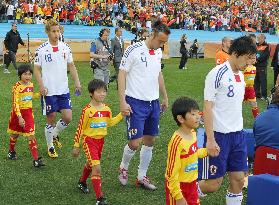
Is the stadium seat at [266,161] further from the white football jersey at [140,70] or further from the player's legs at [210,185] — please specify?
the white football jersey at [140,70]

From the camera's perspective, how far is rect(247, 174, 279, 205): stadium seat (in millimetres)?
5777

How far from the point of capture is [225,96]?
588 cm

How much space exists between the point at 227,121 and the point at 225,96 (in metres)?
0.28

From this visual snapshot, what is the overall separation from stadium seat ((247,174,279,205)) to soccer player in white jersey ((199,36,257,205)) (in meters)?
0.19

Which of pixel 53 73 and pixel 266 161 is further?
pixel 53 73

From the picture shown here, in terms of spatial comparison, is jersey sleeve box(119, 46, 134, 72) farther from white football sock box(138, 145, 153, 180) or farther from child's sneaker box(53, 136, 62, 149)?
child's sneaker box(53, 136, 62, 149)

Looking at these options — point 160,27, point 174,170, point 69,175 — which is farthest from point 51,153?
point 174,170

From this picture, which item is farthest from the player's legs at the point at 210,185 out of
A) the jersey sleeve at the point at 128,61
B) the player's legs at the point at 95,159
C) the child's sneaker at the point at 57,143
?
the child's sneaker at the point at 57,143

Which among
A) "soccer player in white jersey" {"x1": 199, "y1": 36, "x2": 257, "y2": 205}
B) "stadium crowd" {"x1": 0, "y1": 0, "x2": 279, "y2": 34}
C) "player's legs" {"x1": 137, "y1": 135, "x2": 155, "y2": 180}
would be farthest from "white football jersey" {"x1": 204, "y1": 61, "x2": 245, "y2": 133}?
"stadium crowd" {"x1": 0, "y1": 0, "x2": 279, "y2": 34}

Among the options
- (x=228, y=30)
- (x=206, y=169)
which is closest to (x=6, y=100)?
(x=206, y=169)

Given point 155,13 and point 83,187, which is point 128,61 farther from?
point 155,13

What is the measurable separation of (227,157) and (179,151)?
1035 millimetres

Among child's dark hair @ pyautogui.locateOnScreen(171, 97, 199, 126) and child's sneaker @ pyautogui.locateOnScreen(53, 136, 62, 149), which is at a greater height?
child's dark hair @ pyautogui.locateOnScreen(171, 97, 199, 126)

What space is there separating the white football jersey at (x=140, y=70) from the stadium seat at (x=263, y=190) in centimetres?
204
